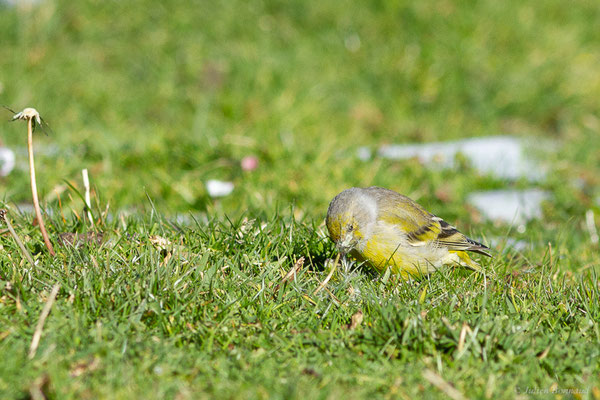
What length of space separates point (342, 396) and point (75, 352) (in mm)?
1172

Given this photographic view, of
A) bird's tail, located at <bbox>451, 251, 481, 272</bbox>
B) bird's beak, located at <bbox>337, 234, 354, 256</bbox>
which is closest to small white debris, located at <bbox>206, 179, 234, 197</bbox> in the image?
bird's beak, located at <bbox>337, 234, 354, 256</bbox>

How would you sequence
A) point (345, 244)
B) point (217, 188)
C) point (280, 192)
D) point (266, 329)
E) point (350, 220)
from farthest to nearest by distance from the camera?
point (280, 192)
point (217, 188)
point (350, 220)
point (345, 244)
point (266, 329)

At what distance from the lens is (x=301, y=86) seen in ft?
30.1

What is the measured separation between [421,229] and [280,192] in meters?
1.96

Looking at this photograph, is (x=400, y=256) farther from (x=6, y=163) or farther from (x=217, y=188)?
(x=6, y=163)

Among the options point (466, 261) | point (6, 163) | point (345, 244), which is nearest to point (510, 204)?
point (466, 261)

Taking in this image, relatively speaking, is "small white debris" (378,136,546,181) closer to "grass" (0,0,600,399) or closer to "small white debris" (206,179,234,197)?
"grass" (0,0,600,399)

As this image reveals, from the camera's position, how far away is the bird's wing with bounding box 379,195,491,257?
4.64 meters

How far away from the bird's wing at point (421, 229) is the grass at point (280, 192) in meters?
0.26

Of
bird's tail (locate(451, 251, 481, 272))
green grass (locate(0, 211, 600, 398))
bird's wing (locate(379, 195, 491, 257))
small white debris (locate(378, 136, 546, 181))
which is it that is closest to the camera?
green grass (locate(0, 211, 600, 398))

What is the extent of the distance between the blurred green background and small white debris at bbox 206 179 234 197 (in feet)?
1.17

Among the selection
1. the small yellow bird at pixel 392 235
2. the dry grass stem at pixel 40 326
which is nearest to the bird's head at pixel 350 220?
the small yellow bird at pixel 392 235

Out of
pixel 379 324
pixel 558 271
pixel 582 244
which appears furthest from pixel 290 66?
pixel 379 324

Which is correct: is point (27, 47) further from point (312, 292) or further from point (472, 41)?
point (312, 292)
